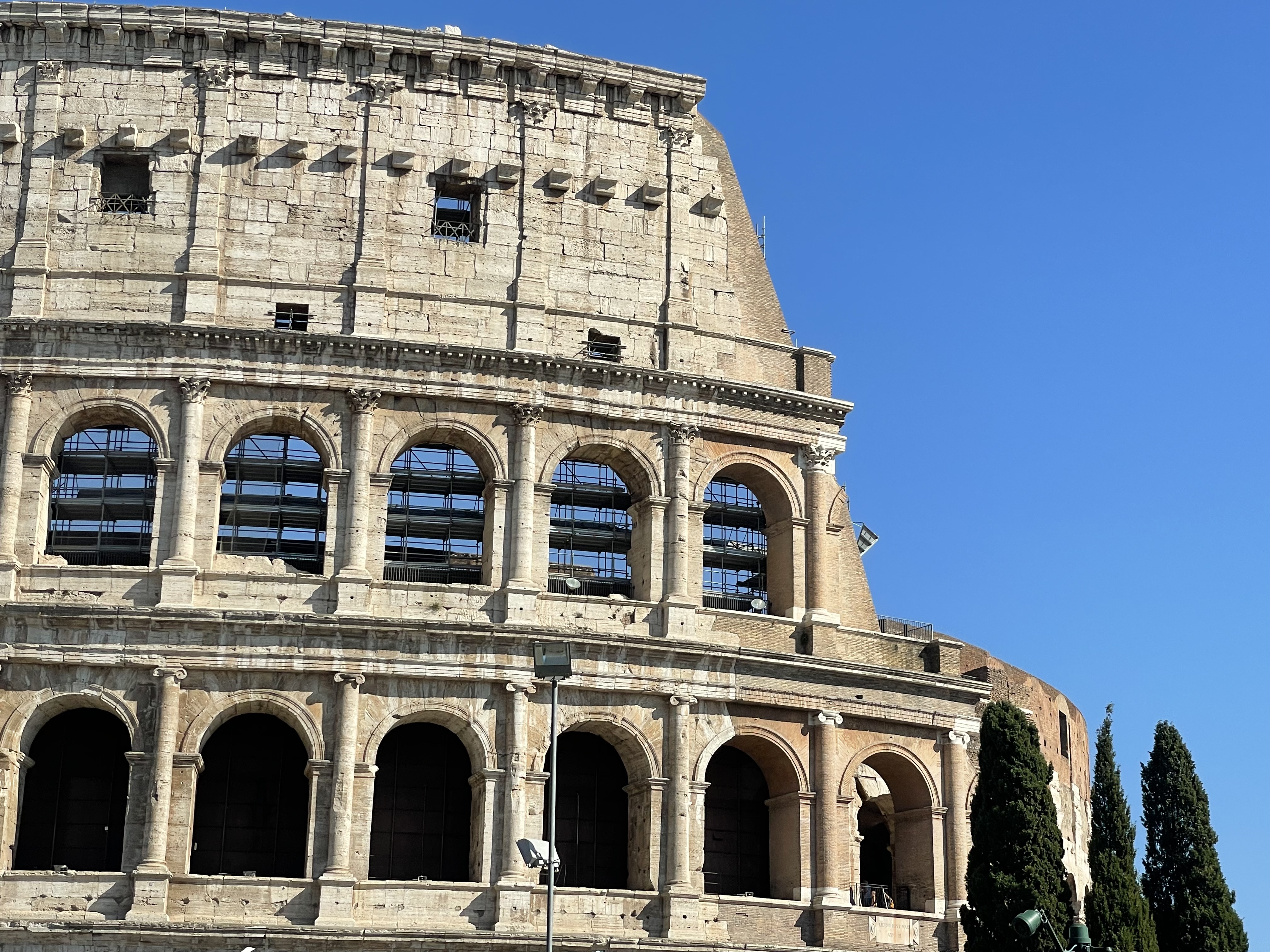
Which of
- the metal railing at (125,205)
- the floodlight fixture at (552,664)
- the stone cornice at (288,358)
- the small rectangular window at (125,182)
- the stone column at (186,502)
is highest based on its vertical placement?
the small rectangular window at (125,182)

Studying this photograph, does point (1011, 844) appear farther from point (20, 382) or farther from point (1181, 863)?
point (20, 382)

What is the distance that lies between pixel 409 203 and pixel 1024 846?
17591 mm

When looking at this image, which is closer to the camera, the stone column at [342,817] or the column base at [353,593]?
the stone column at [342,817]

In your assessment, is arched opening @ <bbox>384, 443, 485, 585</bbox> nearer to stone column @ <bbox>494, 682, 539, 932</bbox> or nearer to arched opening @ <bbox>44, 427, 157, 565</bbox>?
stone column @ <bbox>494, 682, 539, 932</bbox>

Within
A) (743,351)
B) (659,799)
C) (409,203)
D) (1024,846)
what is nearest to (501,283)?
(409,203)

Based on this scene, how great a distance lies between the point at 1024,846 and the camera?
34281 mm

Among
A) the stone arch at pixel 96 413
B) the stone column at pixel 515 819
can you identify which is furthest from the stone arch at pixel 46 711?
the stone column at pixel 515 819

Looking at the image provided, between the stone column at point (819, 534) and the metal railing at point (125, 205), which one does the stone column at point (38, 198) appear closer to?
the metal railing at point (125, 205)

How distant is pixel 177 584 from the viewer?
35.8 m

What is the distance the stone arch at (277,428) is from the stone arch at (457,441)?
103 centimetres

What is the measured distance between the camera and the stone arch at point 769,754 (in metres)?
37.2

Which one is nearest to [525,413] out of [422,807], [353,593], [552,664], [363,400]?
[363,400]

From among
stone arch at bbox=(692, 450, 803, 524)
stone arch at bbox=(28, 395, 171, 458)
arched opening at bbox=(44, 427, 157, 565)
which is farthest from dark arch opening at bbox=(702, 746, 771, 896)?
stone arch at bbox=(28, 395, 171, 458)

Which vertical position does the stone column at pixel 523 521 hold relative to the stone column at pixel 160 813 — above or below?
above
